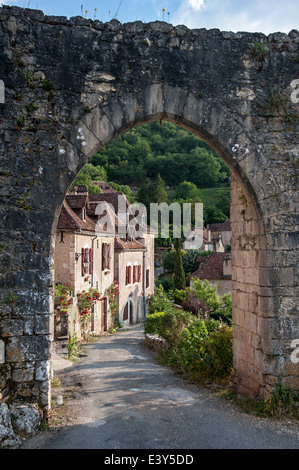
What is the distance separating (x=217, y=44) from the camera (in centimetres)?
586

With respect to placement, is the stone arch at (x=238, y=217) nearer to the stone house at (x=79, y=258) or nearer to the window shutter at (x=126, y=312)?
the stone house at (x=79, y=258)

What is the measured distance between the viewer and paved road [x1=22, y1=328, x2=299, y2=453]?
4.62 m

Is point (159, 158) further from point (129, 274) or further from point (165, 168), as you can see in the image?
point (129, 274)

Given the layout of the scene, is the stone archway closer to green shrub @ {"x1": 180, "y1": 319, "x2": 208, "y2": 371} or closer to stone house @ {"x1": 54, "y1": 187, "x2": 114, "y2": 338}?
green shrub @ {"x1": 180, "y1": 319, "x2": 208, "y2": 371}

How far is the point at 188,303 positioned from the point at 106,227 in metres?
5.90

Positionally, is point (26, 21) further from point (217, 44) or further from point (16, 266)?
point (16, 266)

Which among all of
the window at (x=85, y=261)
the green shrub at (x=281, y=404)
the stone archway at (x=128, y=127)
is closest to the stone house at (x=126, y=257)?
the window at (x=85, y=261)

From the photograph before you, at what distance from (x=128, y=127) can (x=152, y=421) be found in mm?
4189

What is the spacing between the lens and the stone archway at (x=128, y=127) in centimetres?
509

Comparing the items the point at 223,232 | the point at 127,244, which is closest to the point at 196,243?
the point at 223,232

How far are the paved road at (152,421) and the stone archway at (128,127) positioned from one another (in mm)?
584

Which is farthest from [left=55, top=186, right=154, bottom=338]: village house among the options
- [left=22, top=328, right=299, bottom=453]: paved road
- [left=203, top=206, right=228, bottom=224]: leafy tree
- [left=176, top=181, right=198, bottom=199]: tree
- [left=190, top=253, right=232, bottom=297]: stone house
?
[left=176, top=181, right=198, bottom=199]: tree

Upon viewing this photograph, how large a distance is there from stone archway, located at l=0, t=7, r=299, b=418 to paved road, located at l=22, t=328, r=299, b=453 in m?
0.58

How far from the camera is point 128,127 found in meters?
5.75
